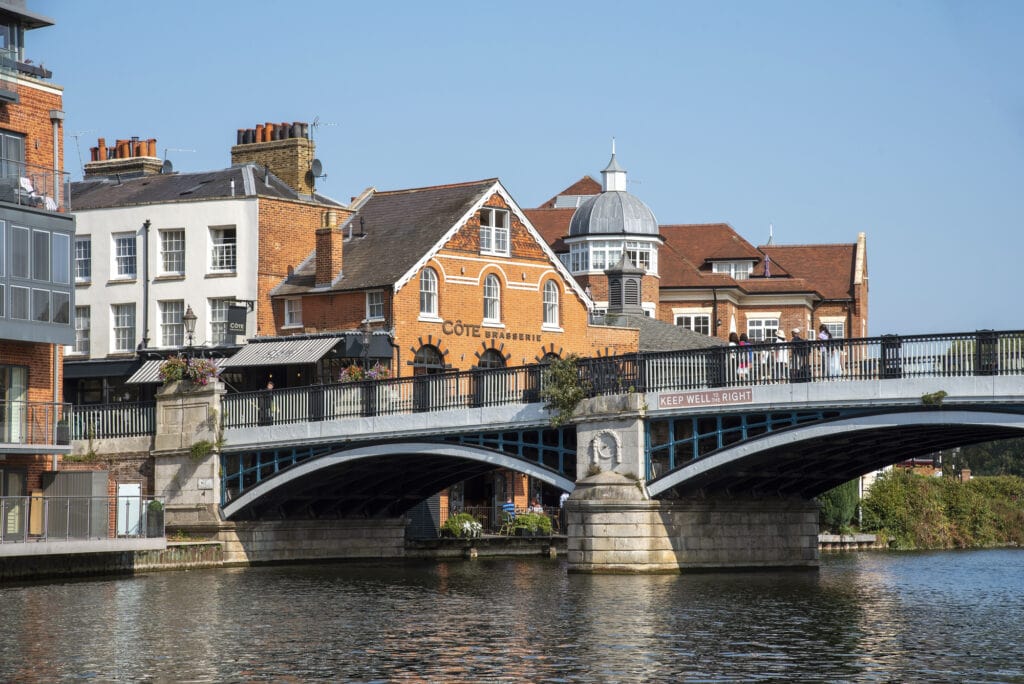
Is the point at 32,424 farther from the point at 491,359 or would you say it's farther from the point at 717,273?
the point at 717,273

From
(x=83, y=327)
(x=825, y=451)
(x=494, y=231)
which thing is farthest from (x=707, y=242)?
(x=825, y=451)

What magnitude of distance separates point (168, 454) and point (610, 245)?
3493 cm

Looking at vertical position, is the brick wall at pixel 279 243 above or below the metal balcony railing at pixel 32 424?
above

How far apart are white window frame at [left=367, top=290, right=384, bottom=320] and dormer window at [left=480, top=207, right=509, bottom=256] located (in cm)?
490

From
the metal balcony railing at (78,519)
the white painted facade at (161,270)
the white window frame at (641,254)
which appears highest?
the white window frame at (641,254)

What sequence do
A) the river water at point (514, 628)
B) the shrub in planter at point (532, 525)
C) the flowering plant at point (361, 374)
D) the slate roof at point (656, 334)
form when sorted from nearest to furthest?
the river water at point (514, 628), the flowering plant at point (361, 374), the shrub in planter at point (532, 525), the slate roof at point (656, 334)

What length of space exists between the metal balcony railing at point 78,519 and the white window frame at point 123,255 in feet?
65.1

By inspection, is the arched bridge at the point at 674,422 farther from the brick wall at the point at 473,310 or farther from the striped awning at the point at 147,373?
the striped awning at the point at 147,373

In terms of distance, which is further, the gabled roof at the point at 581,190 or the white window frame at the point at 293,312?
the gabled roof at the point at 581,190

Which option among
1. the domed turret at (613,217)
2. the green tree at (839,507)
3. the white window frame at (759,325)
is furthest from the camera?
the white window frame at (759,325)

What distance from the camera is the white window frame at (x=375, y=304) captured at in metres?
61.5

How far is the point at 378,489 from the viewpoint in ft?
185

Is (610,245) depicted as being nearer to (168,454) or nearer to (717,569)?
(168,454)

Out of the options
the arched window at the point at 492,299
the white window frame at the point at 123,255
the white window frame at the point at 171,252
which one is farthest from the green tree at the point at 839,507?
the white window frame at the point at 123,255
